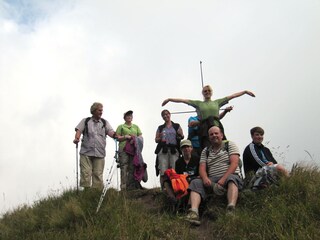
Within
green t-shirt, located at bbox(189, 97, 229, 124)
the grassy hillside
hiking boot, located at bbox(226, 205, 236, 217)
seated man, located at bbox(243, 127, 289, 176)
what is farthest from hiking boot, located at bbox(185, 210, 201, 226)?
green t-shirt, located at bbox(189, 97, 229, 124)

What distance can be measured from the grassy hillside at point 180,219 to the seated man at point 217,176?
0.20 metres

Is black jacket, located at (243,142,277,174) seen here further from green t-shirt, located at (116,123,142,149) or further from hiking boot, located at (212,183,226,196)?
green t-shirt, located at (116,123,142,149)

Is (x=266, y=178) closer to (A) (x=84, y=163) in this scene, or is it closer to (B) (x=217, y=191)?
(B) (x=217, y=191)

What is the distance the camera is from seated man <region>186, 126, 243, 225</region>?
17.4ft

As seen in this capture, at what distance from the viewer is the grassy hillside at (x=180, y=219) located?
454 centimetres

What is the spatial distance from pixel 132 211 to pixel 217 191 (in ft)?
4.52

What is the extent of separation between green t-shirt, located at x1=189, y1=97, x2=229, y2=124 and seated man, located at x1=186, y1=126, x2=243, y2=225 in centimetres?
129

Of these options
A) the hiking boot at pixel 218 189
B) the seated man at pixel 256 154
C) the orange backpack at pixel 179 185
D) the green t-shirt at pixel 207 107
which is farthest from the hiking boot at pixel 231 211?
the green t-shirt at pixel 207 107

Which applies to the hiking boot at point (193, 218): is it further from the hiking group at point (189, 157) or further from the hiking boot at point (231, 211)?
the hiking boot at point (231, 211)

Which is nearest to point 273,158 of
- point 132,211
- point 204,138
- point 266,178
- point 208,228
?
point 266,178

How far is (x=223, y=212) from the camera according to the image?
525 cm

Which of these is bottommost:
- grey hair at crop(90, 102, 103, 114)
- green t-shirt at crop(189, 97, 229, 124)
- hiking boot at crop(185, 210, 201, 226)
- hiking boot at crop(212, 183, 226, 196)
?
hiking boot at crop(185, 210, 201, 226)

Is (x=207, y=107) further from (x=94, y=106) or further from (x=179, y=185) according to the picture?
(x=94, y=106)

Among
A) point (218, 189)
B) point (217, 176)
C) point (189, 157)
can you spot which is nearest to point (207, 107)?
point (189, 157)
